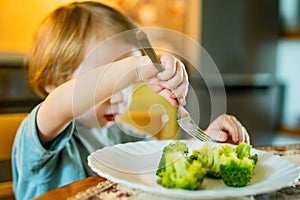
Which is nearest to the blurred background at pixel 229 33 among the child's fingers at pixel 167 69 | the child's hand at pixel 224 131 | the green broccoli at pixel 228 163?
the child's hand at pixel 224 131

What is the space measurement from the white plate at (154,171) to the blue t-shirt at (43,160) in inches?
9.0

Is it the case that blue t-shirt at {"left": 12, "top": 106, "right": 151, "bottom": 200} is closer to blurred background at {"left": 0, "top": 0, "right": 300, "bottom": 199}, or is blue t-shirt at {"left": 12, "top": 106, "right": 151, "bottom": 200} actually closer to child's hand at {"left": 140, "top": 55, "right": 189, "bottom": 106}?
child's hand at {"left": 140, "top": 55, "right": 189, "bottom": 106}

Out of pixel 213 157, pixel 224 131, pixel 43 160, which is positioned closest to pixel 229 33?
pixel 224 131

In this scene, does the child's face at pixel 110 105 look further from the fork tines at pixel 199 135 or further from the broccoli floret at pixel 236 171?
the broccoli floret at pixel 236 171

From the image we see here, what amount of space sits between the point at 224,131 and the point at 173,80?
0.82ft

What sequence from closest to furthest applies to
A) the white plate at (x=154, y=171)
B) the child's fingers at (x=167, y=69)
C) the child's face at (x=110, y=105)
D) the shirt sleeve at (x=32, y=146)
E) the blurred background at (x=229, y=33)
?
the white plate at (x=154, y=171)
the child's fingers at (x=167, y=69)
the shirt sleeve at (x=32, y=146)
the child's face at (x=110, y=105)
the blurred background at (x=229, y=33)

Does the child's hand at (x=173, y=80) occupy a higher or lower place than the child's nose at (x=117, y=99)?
higher

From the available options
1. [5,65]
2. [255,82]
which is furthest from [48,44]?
[255,82]

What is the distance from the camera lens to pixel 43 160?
812mm

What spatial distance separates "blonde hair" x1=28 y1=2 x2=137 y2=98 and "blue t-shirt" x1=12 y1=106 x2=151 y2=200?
0.53 feet

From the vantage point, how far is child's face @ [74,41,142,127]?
930mm

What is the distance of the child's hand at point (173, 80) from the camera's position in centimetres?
61

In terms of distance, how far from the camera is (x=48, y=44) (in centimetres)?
104

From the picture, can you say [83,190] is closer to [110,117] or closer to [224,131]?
[224,131]
